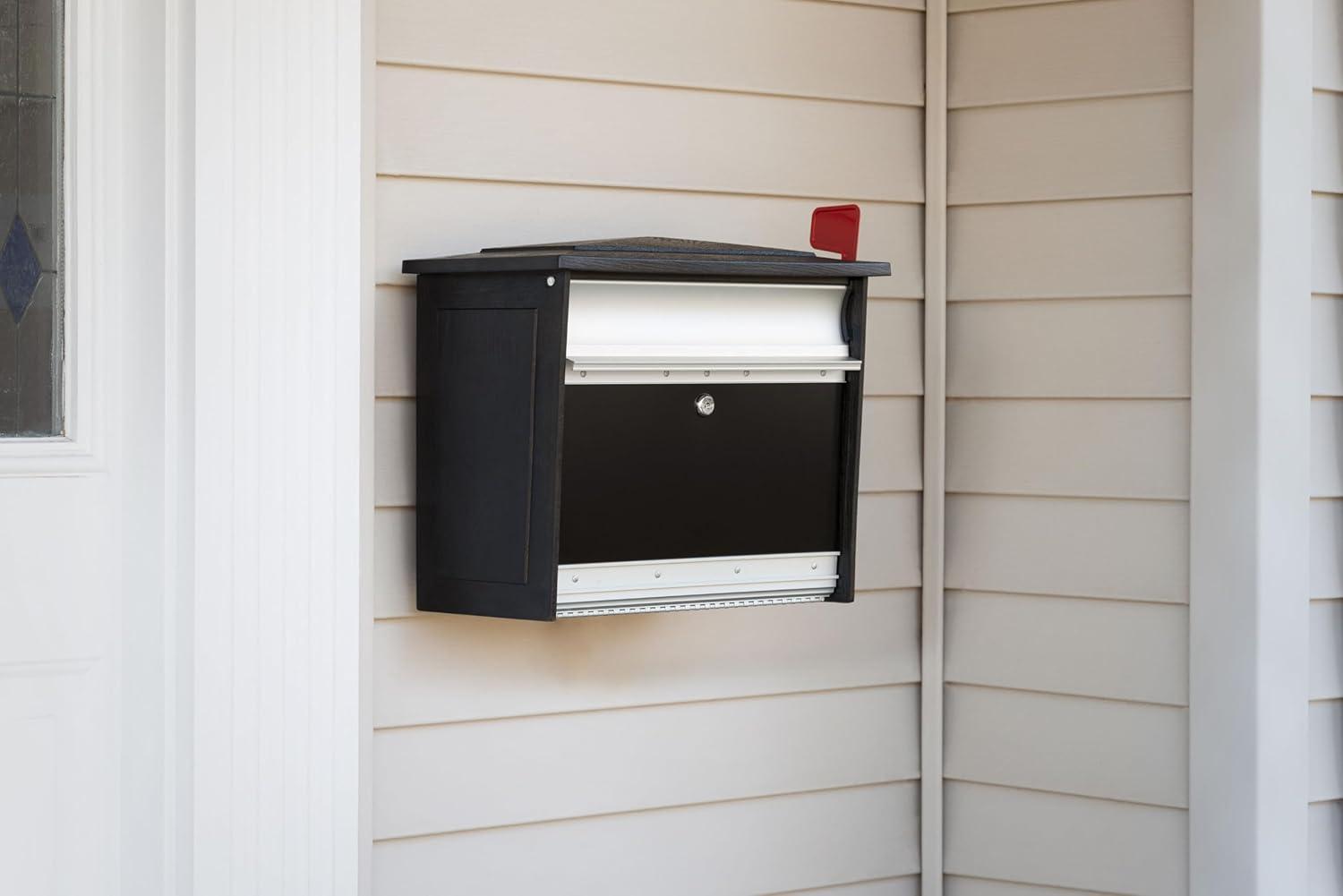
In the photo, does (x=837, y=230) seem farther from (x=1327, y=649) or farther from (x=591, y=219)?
(x=1327, y=649)

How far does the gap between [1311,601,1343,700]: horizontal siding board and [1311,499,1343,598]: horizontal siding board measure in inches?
0.8

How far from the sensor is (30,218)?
5.09ft

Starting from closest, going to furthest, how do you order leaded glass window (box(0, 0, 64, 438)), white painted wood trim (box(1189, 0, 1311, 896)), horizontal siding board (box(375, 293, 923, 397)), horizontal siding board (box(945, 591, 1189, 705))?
leaded glass window (box(0, 0, 64, 438)), white painted wood trim (box(1189, 0, 1311, 896)), horizontal siding board (box(945, 591, 1189, 705)), horizontal siding board (box(375, 293, 923, 397))

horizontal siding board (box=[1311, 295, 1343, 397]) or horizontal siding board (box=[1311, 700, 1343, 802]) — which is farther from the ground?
horizontal siding board (box=[1311, 295, 1343, 397])

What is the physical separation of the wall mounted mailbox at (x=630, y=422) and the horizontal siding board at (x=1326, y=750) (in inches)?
29.6

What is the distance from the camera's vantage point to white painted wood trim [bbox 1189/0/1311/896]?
71.1 inches

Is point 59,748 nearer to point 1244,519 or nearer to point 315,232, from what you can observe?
point 315,232

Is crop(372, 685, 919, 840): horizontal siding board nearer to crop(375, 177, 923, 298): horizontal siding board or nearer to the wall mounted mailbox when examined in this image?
the wall mounted mailbox

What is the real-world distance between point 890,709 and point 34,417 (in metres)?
1.27

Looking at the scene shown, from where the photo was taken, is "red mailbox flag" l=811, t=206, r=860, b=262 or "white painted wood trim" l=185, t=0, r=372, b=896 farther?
"red mailbox flag" l=811, t=206, r=860, b=262

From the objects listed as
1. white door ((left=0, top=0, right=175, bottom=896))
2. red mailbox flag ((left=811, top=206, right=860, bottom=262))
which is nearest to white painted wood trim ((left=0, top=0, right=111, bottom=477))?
white door ((left=0, top=0, right=175, bottom=896))

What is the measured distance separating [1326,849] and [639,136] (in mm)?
1395

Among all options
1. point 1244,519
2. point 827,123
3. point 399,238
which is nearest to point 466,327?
point 399,238

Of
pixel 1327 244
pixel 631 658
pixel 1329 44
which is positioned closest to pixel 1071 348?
pixel 1327 244
